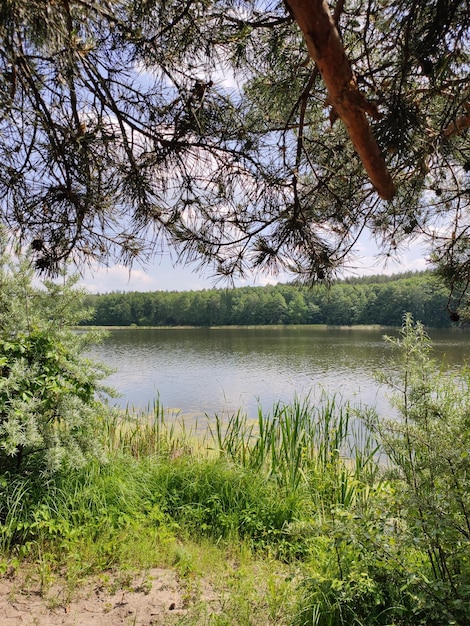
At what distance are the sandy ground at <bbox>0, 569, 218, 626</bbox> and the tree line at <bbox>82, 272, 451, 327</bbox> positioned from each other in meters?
1.82

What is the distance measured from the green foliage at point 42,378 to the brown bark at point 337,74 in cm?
202

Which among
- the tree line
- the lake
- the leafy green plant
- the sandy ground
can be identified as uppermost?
the tree line

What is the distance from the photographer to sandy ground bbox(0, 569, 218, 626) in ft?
6.06

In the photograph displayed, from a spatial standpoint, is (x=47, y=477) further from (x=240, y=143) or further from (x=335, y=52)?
(x=335, y=52)

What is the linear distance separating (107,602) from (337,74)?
2281 mm

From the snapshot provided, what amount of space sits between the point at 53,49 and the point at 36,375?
171 cm

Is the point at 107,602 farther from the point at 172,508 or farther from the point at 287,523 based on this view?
the point at 287,523

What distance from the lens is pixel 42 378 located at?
262 cm

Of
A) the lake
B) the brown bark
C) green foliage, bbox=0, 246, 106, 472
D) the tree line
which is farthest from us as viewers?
the tree line

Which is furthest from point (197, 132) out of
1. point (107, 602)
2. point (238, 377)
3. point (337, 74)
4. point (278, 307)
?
point (278, 307)

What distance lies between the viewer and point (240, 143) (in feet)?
7.23

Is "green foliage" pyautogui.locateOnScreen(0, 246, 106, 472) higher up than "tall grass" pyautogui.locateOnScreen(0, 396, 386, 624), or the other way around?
"green foliage" pyautogui.locateOnScreen(0, 246, 106, 472)

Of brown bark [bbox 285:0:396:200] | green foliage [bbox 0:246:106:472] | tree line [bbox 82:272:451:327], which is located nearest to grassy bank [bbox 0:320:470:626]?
green foliage [bbox 0:246:106:472]

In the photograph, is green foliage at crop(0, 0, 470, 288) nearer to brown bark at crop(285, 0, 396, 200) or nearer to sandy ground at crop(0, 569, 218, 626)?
brown bark at crop(285, 0, 396, 200)
